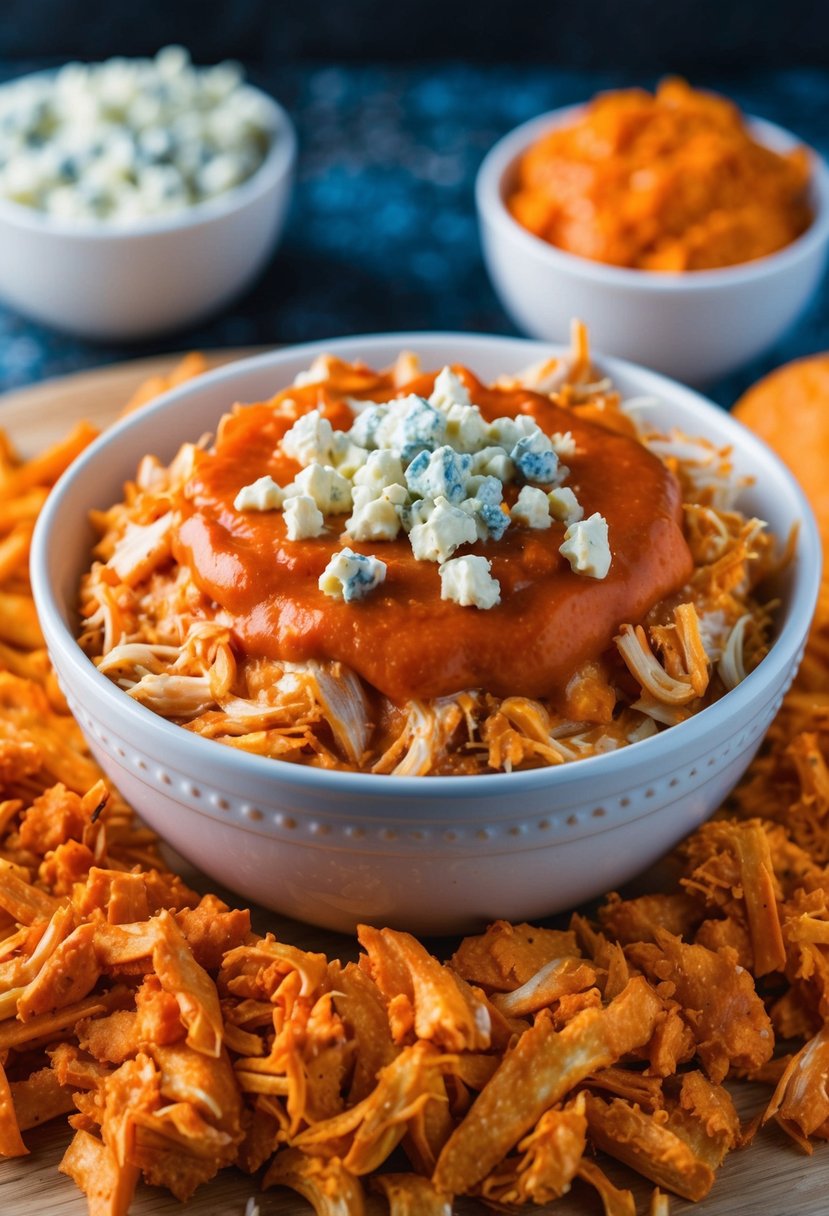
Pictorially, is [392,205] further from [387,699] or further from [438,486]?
[387,699]

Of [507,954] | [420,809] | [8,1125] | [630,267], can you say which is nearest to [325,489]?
[420,809]

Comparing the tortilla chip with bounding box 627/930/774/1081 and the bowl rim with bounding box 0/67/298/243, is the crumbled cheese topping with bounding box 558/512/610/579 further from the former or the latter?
the bowl rim with bounding box 0/67/298/243

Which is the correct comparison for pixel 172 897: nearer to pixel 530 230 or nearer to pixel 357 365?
pixel 357 365

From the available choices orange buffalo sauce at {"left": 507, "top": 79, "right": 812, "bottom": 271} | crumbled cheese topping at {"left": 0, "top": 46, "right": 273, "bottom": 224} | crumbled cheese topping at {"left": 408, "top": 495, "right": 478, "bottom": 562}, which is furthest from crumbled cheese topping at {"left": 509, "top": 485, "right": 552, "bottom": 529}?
crumbled cheese topping at {"left": 0, "top": 46, "right": 273, "bottom": 224}

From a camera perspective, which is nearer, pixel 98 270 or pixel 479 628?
pixel 479 628

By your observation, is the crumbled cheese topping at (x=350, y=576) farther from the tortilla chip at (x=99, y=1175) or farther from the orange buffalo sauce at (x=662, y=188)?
the orange buffalo sauce at (x=662, y=188)

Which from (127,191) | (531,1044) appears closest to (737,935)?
(531,1044)
